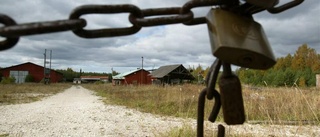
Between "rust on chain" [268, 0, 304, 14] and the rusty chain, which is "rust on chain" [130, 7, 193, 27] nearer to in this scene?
the rusty chain

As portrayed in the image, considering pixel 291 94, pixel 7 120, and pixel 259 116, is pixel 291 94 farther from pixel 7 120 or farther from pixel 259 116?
pixel 7 120

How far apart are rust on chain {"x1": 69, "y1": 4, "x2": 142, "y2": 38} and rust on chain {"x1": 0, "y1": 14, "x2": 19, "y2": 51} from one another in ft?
0.39

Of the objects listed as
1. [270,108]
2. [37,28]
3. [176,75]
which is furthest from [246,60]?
[176,75]

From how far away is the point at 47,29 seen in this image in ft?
1.93

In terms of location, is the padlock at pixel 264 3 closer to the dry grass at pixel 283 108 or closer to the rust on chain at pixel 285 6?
the rust on chain at pixel 285 6

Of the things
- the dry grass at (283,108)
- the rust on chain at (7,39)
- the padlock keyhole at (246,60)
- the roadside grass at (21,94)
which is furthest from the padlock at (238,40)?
the roadside grass at (21,94)

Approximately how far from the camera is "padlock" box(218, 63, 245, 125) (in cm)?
77

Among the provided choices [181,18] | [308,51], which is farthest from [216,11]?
[308,51]

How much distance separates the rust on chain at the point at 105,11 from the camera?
64 cm

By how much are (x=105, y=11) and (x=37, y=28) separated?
15cm

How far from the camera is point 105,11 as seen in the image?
2.15ft

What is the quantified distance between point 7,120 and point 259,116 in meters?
6.94

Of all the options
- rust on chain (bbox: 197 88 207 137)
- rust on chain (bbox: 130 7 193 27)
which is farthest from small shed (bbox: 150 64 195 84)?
rust on chain (bbox: 130 7 193 27)

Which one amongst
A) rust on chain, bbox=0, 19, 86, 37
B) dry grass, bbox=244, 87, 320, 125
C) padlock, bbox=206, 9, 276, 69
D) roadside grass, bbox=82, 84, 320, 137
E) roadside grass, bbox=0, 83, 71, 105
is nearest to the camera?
rust on chain, bbox=0, 19, 86, 37
